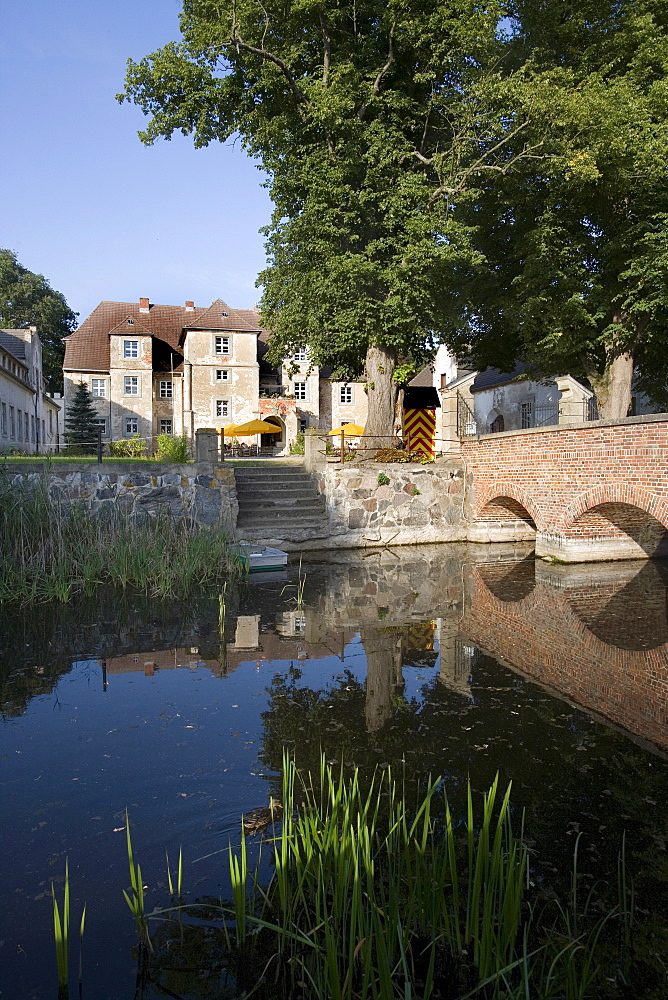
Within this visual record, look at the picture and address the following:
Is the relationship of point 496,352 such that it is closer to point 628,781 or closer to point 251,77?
point 251,77

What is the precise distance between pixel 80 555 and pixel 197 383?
30.3 metres

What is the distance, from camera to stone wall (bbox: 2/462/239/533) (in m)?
12.2

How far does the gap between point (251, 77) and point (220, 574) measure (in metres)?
12.7

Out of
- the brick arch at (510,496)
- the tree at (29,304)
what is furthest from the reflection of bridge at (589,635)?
the tree at (29,304)

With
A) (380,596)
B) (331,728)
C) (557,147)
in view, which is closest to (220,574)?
(380,596)

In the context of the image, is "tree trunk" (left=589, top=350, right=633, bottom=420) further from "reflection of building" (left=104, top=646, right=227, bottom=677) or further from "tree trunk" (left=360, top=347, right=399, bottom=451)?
"reflection of building" (left=104, top=646, right=227, bottom=677)

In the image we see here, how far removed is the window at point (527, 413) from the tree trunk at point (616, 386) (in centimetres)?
1163

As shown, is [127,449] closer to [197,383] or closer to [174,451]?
[197,383]

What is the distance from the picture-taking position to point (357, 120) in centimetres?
1499

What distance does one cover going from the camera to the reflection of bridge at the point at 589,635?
17.5 feet

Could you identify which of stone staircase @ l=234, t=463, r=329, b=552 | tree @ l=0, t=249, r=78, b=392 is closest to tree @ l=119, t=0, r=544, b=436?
stone staircase @ l=234, t=463, r=329, b=552

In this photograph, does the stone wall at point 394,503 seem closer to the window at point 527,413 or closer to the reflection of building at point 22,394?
the window at point 527,413

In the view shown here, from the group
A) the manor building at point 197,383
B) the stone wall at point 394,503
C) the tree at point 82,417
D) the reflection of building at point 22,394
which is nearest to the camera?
the stone wall at point 394,503

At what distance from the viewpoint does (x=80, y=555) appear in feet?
32.0
